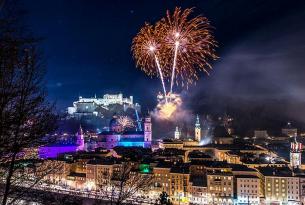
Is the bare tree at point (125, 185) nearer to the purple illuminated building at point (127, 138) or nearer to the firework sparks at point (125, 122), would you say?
the purple illuminated building at point (127, 138)

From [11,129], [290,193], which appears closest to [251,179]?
[290,193]

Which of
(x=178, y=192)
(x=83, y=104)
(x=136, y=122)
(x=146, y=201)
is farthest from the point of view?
(x=83, y=104)

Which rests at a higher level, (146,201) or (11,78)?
(11,78)

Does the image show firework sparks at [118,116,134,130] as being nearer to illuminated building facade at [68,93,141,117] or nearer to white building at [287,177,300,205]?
illuminated building facade at [68,93,141,117]

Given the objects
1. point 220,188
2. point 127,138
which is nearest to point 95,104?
point 127,138

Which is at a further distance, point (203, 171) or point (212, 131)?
point (212, 131)

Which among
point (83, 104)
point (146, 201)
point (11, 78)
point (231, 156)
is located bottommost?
point (146, 201)

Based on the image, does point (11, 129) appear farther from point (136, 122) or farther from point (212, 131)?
point (136, 122)
